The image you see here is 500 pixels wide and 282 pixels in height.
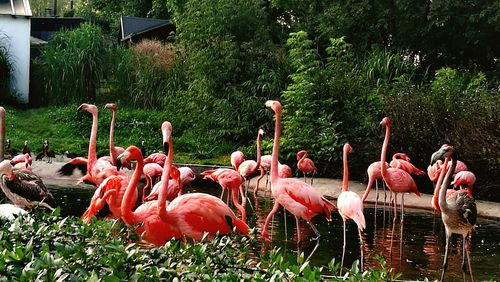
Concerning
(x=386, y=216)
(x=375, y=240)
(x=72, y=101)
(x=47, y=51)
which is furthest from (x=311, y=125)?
(x=47, y=51)

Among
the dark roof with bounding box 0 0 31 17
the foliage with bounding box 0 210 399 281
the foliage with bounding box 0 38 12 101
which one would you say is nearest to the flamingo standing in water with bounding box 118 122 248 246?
the foliage with bounding box 0 210 399 281

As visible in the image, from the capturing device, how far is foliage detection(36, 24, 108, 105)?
2047 cm

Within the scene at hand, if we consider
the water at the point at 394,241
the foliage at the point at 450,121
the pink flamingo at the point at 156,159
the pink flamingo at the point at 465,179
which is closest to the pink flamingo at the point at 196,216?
the water at the point at 394,241

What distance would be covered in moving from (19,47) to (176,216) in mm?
17112

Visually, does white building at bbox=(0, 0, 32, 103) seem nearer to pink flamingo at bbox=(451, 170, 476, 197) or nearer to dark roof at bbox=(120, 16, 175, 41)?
dark roof at bbox=(120, 16, 175, 41)

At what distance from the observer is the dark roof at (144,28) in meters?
24.8

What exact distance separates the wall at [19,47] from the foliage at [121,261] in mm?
18163

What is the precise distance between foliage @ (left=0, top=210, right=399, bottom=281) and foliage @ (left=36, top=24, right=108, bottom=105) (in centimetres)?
1688

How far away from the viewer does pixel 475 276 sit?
7207 mm

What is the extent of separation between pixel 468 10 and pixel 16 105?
12.3 metres

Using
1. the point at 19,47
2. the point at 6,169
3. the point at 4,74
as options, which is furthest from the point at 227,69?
the point at 6,169

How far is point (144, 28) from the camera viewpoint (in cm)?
2520

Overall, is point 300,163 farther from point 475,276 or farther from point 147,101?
point 147,101

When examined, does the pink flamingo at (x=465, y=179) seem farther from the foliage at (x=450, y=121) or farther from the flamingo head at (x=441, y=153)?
the flamingo head at (x=441, y=153)
